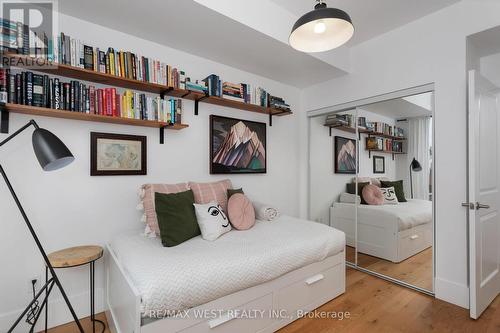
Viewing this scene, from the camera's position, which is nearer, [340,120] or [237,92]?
[237,92]

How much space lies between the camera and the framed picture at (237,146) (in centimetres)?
277

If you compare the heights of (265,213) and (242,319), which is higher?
(265,213)

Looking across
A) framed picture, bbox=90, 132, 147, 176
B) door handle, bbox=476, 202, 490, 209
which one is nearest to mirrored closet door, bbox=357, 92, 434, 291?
door handle, bbox=476, 202, 490, 209

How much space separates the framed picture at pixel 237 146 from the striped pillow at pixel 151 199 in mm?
629

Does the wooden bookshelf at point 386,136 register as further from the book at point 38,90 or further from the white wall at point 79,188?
the book at point 38,90

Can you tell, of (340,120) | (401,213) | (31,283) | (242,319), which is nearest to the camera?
(242,319)

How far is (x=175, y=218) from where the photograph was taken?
1.92 metres

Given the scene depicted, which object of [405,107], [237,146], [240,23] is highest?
[240,23]

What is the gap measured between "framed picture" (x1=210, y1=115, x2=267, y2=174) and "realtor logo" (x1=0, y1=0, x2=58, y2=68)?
1480 mm

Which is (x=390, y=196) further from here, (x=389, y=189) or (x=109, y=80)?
(x=109, y=80)

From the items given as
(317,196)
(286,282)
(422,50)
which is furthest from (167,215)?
(422,50)

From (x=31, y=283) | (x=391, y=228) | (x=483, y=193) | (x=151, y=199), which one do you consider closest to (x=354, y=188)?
(x=391, y=228)

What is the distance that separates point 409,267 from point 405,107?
1713 millimetres

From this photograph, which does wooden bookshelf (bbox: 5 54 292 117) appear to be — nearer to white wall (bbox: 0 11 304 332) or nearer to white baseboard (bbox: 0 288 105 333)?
white wall (bbox: 0 11 304 332)
